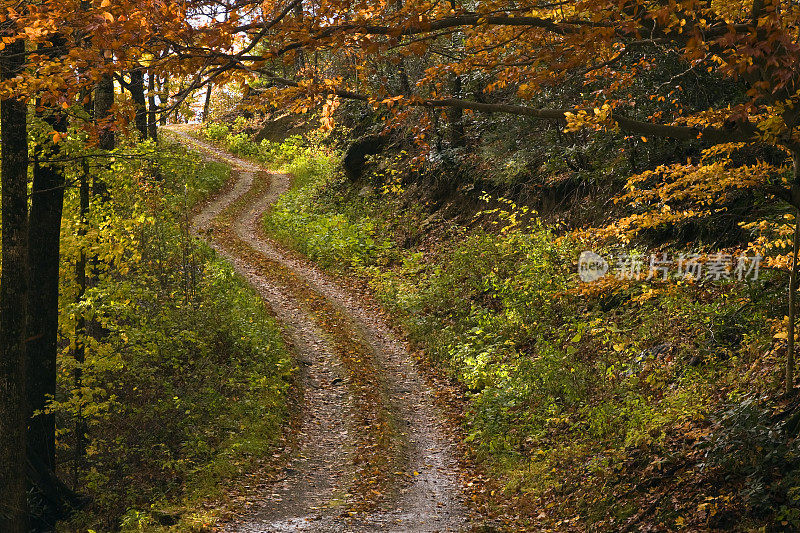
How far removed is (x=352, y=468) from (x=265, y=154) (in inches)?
1119

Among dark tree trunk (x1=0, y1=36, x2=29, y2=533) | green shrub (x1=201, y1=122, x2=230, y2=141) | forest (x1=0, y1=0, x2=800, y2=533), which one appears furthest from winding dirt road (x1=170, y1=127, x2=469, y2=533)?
green shrub (x1=201, y1=122, x2=230, y2=141)

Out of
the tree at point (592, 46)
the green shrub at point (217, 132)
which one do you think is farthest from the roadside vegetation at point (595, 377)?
the green shrub at point (217, 132)

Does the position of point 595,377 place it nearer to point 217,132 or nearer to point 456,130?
point 456,130

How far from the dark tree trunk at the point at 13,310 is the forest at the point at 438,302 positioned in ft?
0.11

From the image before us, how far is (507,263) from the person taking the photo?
581 inches

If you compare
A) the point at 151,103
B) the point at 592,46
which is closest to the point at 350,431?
the point at 592,46

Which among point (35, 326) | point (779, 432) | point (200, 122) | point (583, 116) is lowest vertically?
point (779, 432)

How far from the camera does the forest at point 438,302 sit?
5453 mm

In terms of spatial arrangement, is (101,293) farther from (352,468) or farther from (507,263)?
(507,263)

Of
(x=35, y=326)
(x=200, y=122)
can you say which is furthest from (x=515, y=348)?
(x=200, y=122)

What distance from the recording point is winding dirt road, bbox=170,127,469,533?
805 cm

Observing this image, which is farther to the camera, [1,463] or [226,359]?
[226,359]

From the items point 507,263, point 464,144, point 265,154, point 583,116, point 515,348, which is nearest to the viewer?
point 583,116

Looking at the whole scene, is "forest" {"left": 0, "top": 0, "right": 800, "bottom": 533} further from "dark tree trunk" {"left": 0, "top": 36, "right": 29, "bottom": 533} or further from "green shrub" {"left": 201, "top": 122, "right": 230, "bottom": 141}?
"green shrub" {"left": 201, "top": 122, "right": 230, "bottom": 141}
